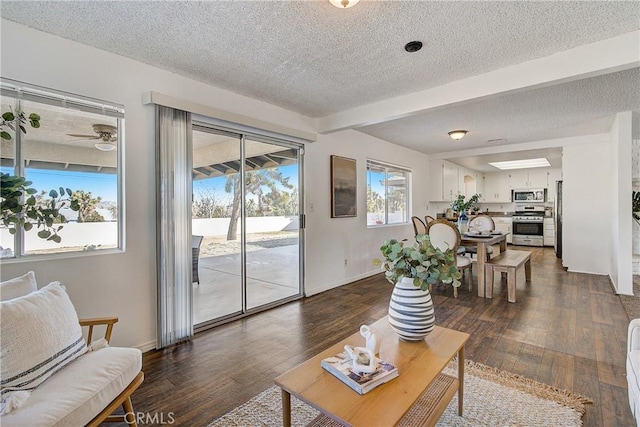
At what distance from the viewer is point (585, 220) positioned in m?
5.14

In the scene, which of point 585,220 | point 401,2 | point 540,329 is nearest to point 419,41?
point 401,2

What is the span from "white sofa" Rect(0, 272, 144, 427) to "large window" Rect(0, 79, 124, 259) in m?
0.63

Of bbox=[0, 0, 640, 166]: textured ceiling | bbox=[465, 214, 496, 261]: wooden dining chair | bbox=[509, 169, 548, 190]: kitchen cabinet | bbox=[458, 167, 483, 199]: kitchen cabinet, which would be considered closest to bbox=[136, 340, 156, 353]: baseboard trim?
bbox=[0, 0, 640, 166]: textured ceiling

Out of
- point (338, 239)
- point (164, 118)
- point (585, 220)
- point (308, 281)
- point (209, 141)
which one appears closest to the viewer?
point (164, 118)

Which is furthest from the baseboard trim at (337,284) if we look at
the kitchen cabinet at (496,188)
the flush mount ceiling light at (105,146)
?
the kitchen cabinet at (496,188)

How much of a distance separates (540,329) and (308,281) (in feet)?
8.61

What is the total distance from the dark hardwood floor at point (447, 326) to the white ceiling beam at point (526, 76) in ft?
7.47

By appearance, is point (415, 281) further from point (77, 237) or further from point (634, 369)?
point (77, 237)

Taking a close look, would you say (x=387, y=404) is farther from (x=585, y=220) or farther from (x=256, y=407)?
(x=585, y=220)

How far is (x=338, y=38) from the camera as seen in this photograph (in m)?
2.17

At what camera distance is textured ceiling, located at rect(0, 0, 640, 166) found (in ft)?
6.07

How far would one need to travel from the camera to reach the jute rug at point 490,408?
163cm

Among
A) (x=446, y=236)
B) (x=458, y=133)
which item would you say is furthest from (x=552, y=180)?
(x=446, y=236)

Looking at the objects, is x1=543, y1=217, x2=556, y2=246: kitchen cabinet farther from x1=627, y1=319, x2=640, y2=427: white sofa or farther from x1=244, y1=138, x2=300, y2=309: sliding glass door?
x1=627, y1=319, x2=640, y2=427: white sofa
